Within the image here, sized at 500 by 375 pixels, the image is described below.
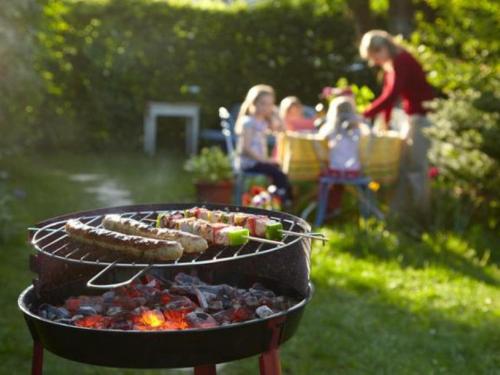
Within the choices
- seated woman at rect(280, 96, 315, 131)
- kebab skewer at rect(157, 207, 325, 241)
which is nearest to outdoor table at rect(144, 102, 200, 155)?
seated woman at rect(280, 96, 315, 131)

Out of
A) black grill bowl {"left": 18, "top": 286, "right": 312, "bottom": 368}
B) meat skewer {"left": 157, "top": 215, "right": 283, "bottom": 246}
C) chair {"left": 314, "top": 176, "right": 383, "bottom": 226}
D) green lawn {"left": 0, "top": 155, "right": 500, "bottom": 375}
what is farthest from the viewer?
chair {"left": 314, "top": 176, "right": 383, "bottom": 226}

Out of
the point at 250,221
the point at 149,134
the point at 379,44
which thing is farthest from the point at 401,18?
the point at 250,221

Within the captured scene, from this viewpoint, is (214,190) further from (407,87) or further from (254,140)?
(407,87)

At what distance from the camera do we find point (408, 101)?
731 cm

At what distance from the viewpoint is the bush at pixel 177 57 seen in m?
11.9

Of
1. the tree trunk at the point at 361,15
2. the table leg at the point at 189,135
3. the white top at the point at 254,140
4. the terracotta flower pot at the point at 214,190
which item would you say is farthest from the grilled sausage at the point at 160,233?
the tree trunk at the point at 361,15

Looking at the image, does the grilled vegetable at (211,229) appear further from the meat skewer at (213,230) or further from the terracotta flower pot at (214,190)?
the terracotta flower pot at (214,190)

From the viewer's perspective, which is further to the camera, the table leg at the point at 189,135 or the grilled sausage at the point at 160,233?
the table leg at the point at 189,135

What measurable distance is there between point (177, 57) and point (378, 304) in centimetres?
815

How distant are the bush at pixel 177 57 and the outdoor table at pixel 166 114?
0.27m

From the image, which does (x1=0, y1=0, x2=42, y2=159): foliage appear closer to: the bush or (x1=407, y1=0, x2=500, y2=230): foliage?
the bush

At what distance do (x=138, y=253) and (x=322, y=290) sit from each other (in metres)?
3.02

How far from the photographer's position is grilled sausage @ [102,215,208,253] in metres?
2.58

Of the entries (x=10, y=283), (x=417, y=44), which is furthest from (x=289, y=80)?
(x=10, y=283)
